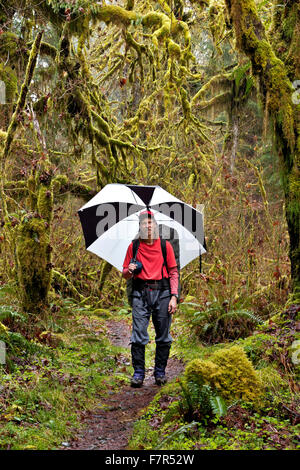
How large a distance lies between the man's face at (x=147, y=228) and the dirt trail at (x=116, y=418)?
2034 millimetres

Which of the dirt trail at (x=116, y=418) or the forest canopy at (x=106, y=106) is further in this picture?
the forest canopy at (x=106, y=106)

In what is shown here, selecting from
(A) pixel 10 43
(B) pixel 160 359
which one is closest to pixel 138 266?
(B) pixel 160 359

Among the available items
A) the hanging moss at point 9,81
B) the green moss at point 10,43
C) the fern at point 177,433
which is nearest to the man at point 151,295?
the fern at point 177,433

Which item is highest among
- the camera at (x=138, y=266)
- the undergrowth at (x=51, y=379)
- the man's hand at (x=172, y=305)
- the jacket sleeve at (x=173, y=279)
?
the camera at (x=138, y=266)

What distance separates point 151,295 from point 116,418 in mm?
1629

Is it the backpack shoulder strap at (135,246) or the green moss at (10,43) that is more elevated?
the green moss at (10,43)

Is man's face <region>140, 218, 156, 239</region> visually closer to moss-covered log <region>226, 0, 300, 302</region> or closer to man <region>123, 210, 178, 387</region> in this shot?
man <region>123, 210, 178, 387</region>

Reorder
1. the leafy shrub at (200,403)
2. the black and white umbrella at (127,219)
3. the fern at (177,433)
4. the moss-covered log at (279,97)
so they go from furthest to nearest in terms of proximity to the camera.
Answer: the black and white umbrella at (127,219), the moss-covered log at (279,97), the leafy shrub at (200,403), the fern at (177,433)

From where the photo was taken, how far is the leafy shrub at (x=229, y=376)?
4.14 m

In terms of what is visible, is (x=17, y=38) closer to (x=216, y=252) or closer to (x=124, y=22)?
(x=124, y=22)

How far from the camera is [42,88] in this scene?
9266 mm

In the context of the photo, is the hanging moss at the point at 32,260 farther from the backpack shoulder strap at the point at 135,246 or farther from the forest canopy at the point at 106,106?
the backpack shoulder strap at the point at 135,246

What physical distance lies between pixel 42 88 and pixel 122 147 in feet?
6.96
